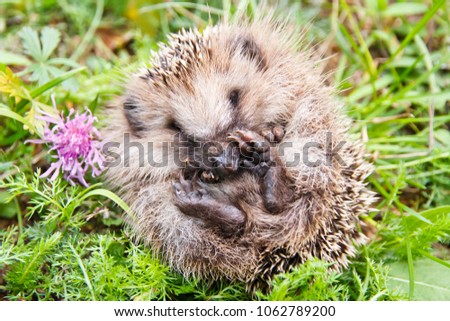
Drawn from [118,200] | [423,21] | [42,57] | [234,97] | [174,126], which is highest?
[423,21]

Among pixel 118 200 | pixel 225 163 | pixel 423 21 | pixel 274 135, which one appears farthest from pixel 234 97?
pixel 423 21

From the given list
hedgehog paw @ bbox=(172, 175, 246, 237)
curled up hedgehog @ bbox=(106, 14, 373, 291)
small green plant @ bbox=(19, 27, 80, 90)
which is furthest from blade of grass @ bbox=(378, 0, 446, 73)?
small green plant @ bbox=(19, 27, 80, 90)

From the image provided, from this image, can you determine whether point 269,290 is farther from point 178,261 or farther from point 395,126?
point 395,126

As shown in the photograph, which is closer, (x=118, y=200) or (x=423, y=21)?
(x=118, y=200)

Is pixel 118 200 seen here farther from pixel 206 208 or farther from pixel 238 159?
pixel 238 159

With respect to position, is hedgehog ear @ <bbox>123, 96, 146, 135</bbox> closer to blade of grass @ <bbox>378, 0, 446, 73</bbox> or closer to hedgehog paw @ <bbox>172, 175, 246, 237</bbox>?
hedgehog paw @ <bbox>172, 175, 246, 237</bbox>
